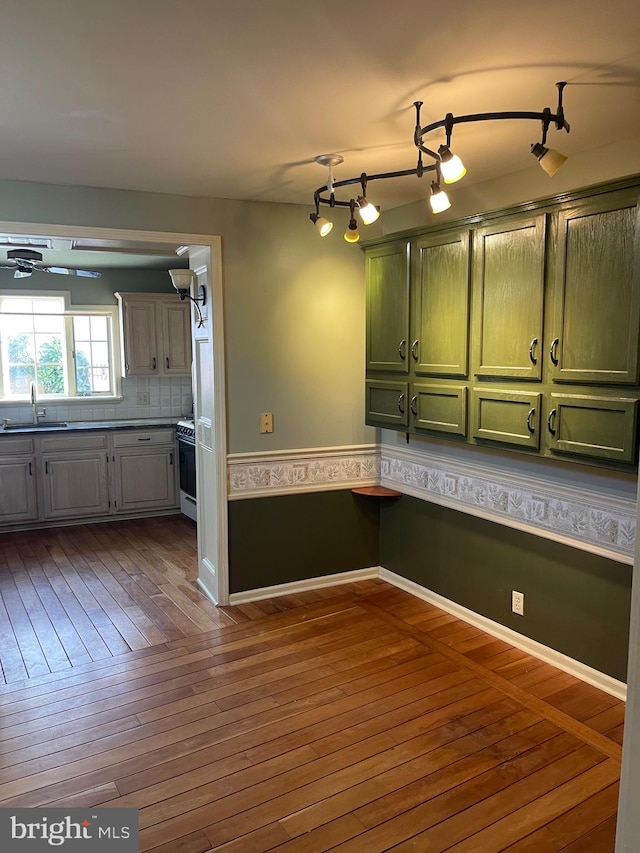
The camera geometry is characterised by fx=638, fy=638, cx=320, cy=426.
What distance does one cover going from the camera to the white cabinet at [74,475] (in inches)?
228

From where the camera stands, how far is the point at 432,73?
2023 millimetres

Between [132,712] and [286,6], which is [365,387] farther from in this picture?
[286,6]

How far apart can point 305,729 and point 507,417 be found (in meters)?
1.69

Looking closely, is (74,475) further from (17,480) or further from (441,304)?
(441,304)

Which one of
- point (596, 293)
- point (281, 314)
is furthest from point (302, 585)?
point (596, 293)

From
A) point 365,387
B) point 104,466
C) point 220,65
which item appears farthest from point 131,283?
point 220,65

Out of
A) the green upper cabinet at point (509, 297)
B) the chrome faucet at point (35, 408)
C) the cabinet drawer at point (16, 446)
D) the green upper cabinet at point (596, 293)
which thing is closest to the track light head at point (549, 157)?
the green upper cabinet at point (596, 293)

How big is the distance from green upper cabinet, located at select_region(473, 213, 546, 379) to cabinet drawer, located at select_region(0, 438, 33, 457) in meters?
4.18

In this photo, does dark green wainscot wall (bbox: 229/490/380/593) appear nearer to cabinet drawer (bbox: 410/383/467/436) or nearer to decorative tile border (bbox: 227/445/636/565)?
decorative tile border (bbox: 227/445/636/565)

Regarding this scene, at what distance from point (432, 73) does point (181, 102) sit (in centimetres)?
86

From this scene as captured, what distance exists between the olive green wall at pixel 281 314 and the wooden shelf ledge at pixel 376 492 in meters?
0.33

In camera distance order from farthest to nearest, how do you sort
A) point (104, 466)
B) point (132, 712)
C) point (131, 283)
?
1. point (131, 283)
2. point (104, 466)
3. point (132, 712)

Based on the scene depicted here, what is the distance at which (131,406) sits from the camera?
21.7 ft

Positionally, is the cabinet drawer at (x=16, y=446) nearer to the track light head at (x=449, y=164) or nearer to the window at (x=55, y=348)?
the window at (x=55, y=348)
